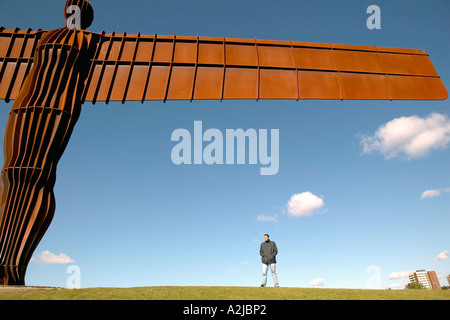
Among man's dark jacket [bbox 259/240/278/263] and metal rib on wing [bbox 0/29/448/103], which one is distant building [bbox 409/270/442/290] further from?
metal rib on wing [bbox 0/29/448/103]

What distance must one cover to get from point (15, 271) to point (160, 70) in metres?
7.36

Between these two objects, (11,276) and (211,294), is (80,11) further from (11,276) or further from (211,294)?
(211,294)

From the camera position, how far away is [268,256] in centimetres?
1091

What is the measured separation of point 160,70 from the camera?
1104 centimetres

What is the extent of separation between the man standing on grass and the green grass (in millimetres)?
2293

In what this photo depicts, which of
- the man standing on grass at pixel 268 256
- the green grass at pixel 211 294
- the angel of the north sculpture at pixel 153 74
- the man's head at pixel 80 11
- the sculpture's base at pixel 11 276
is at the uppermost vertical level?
the man's head at pixel 80 11

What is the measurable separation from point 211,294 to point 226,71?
7.31 m

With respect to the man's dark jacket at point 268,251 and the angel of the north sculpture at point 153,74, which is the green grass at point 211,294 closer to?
the man's dark jacket at point 268,251

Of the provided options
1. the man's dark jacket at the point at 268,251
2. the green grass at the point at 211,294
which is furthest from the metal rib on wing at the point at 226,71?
the green grass at the point at 211,294

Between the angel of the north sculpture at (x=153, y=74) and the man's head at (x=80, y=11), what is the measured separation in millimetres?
33

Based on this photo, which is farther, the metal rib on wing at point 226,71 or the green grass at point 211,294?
the metal rib on wing at point 226,71

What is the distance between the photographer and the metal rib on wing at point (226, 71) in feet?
35.3

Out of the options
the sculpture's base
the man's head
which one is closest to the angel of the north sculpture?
the man's head
